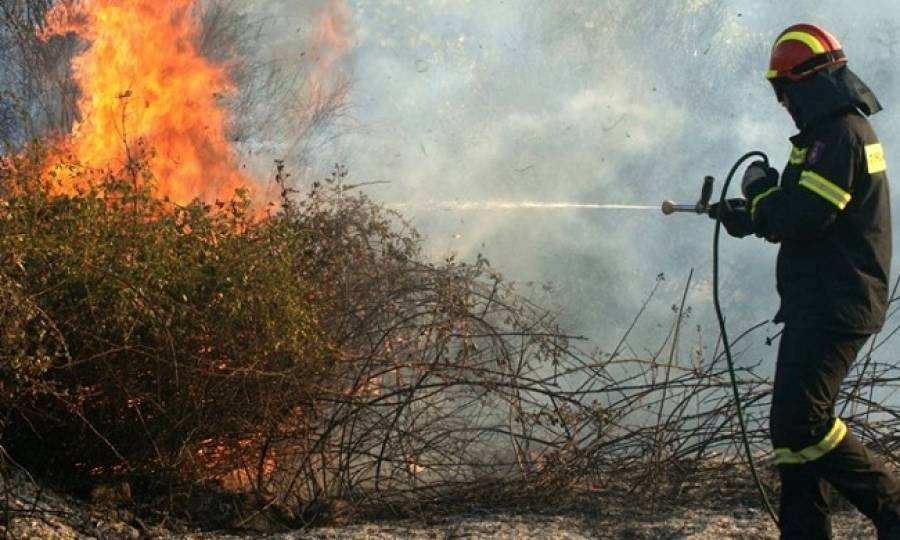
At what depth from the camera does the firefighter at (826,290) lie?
3902mm

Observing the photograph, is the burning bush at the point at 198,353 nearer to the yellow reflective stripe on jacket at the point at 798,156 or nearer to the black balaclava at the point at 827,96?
the yellow reflective stripe on jacket at the point at 798,156

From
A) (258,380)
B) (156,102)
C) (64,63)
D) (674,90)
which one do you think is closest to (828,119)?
(258,380)

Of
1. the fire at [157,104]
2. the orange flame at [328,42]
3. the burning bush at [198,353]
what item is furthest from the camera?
the orange flame at [328,42]

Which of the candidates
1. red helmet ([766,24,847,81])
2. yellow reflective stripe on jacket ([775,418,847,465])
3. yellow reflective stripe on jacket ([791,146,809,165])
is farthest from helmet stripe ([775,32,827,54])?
yellow reflective stripe on jacket ([775,418,847,465])

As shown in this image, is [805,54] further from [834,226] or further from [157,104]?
[157,104]

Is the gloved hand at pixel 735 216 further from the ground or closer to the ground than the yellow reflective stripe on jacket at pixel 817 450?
further from the ground

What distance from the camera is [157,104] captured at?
30.7 feet

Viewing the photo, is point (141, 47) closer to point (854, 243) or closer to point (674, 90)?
point (854, 243)

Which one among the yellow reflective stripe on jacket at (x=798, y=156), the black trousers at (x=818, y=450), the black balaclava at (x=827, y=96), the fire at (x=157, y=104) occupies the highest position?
the fire at (x=157, y=104)

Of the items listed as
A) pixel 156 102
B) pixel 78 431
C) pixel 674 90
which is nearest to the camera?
pixel 78 431

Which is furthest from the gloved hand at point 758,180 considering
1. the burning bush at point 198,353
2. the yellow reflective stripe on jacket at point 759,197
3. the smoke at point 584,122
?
the smoke at point 584,122

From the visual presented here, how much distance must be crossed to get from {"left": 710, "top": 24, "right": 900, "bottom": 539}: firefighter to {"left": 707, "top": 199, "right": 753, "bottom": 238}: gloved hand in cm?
19

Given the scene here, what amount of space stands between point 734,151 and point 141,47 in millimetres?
8427

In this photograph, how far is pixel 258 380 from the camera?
488 centimetres
